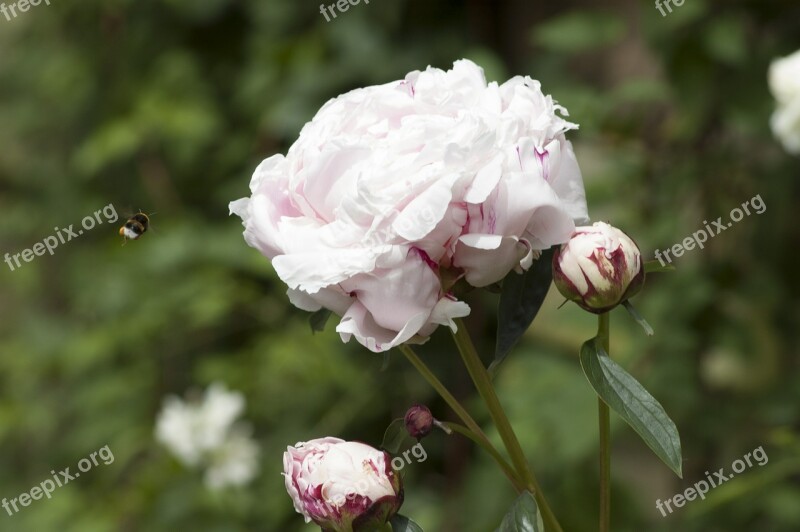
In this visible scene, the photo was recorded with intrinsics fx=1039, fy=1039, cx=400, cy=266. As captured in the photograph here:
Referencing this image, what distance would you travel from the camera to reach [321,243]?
369mm

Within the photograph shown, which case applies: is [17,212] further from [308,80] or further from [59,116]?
[308,80]

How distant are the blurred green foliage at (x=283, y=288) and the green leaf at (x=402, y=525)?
39cm

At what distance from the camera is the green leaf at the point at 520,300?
1.34 ft

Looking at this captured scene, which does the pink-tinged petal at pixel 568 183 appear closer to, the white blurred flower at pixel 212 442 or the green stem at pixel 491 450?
the green stem at pixel 491 450

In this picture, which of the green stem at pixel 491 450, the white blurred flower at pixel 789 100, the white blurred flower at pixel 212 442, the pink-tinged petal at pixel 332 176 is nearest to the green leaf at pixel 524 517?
the green stem at pixel 491 450

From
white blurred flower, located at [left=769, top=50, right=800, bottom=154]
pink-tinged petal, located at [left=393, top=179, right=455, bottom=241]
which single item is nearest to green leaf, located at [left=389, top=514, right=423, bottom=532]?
pink-tinged petal, located at [left=393, top=179, right=455, bottom=241]

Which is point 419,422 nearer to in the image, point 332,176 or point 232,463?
point 332,176

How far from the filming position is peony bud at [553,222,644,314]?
14.9 inches

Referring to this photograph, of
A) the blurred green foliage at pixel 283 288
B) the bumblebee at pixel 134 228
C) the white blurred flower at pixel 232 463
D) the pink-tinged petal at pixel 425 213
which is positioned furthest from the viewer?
the white blurred flower at pixel 232 463

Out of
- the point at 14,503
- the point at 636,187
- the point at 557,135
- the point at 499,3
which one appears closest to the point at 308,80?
the point at 499,3

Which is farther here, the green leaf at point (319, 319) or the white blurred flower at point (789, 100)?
the white blurred flower at point (789, 100)

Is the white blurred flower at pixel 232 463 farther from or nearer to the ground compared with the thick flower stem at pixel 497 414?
farther from the ground

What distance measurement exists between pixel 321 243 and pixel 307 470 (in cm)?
8

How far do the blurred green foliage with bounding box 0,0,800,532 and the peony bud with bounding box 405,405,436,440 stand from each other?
393mm
